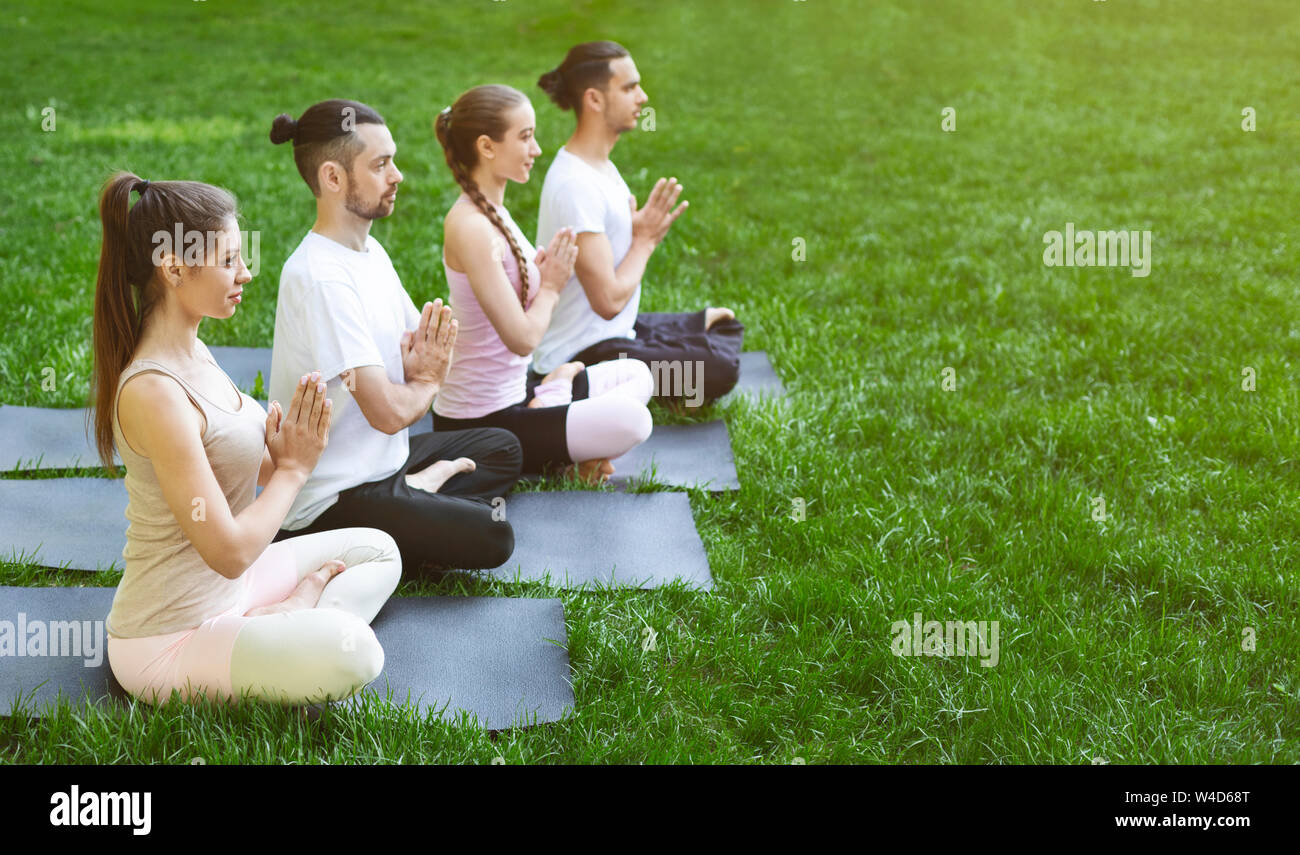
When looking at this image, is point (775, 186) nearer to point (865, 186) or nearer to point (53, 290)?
point (865, 186)

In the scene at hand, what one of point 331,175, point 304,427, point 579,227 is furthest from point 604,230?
point 304,427

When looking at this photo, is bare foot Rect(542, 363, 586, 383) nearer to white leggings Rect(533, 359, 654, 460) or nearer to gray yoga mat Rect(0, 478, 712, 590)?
white leggings Rect(533, 359, 654, 460)

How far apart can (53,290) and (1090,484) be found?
5895mm

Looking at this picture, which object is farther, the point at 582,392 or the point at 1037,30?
the point at 1037,30

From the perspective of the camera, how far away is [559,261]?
4.30 meters

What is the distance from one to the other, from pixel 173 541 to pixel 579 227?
2.34 metres

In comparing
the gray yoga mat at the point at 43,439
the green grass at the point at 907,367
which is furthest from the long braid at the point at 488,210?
the gray yoga mat at the point at 43,439

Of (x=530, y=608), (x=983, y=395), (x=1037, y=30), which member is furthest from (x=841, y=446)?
(x=1037, y=30)

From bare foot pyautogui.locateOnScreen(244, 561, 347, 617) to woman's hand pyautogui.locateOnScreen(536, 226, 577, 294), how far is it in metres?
1.46

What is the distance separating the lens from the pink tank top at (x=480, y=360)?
4.36 metres

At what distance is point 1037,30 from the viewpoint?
1489 centimetres

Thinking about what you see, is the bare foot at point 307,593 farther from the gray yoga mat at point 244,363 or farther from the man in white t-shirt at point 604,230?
the gray yoga mat at point 244,363

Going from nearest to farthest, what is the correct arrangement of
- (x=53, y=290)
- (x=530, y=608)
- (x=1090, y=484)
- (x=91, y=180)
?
1. (x=530, y=608)
2. (x=1090, y=484)
3. (x=53, y=290)
4. (x=91, y=180)

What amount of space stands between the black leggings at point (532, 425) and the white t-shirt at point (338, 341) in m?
0.72
